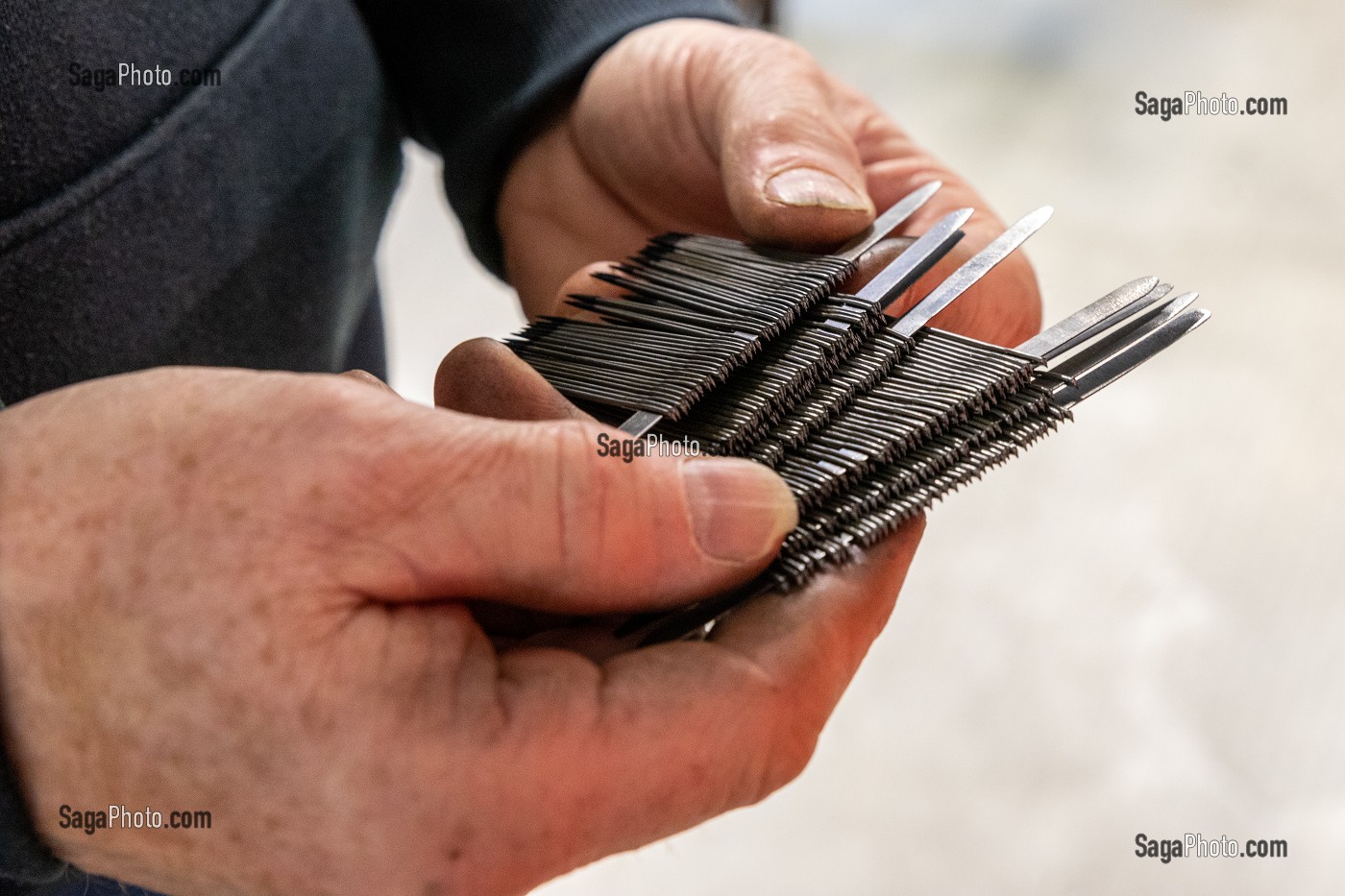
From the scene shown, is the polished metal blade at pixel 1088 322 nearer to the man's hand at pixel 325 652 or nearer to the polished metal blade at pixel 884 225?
the polished metal blade at pixel 884 225

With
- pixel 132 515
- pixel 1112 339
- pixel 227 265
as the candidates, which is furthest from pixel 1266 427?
pixel 132 515

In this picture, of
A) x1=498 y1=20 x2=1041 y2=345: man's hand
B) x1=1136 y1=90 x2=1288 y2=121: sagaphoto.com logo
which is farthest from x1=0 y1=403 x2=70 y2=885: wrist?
x1=1136 y1=90 x2=1288 y2=121: sagaphoto.com logo

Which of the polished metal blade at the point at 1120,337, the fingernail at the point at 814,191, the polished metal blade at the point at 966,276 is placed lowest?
the polished metal blade at the point at 1120,337

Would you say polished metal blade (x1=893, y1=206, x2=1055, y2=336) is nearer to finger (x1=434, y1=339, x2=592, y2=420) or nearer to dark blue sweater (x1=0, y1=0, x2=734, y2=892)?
finger (x1=434, y1=339, x2=592, y2=420)

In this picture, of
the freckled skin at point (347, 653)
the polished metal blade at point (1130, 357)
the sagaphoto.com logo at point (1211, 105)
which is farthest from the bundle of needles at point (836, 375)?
the sagaphoto.com logo at point (1211, 105)

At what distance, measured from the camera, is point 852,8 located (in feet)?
9.59

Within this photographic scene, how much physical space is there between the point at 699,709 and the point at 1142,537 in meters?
1.12

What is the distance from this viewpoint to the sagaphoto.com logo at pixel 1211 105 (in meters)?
2.29

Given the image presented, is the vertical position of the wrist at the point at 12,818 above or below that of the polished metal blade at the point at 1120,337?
below

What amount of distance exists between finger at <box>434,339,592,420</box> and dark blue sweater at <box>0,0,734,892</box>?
311 millimetres

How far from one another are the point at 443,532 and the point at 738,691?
197mm

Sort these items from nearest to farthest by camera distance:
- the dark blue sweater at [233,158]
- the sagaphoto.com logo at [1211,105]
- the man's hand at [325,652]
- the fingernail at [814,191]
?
the man's hand at [325,652] → the dark blue sweater at [233,158] → the fingernail at [814,191] → the sagaphoto.com logo at [1211,105]

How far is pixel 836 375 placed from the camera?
2.86 feet

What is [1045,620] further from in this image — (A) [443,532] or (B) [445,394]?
(A) [443,532]
